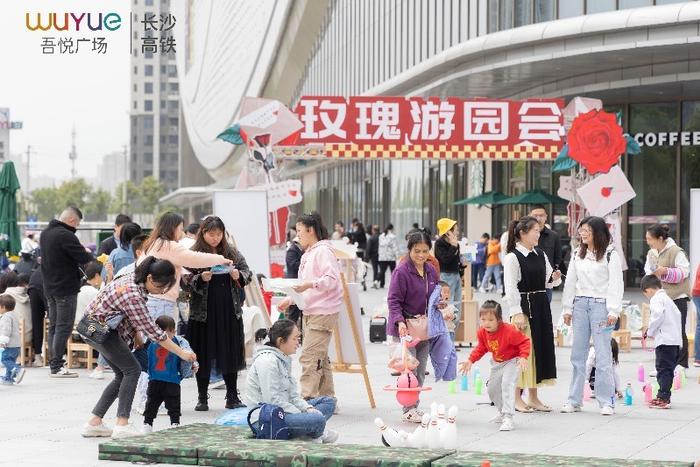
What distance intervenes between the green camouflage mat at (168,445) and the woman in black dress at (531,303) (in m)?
3.17

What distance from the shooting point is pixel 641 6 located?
27000mm

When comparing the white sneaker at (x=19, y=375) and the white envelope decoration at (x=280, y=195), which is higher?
the white envelope decoration at (x=280, y=195)

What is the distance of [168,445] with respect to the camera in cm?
857

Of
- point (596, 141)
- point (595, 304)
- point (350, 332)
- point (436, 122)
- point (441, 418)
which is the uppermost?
point (436, 122)

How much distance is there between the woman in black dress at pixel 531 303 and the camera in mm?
11477

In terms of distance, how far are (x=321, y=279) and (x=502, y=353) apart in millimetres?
1627

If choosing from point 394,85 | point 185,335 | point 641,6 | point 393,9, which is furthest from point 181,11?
point 185,335

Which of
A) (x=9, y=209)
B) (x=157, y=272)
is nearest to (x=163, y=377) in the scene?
(x=157, y=272)

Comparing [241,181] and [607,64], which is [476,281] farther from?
[241,181]

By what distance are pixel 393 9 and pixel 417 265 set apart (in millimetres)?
36066

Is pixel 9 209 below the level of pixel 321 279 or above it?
above

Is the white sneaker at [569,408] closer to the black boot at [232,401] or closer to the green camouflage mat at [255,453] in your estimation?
the black boot at [232,401]

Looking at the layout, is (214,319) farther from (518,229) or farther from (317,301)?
(518,229)

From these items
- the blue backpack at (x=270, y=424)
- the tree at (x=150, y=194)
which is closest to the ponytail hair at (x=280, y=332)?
the blue backpack at (x=270, y=424)
